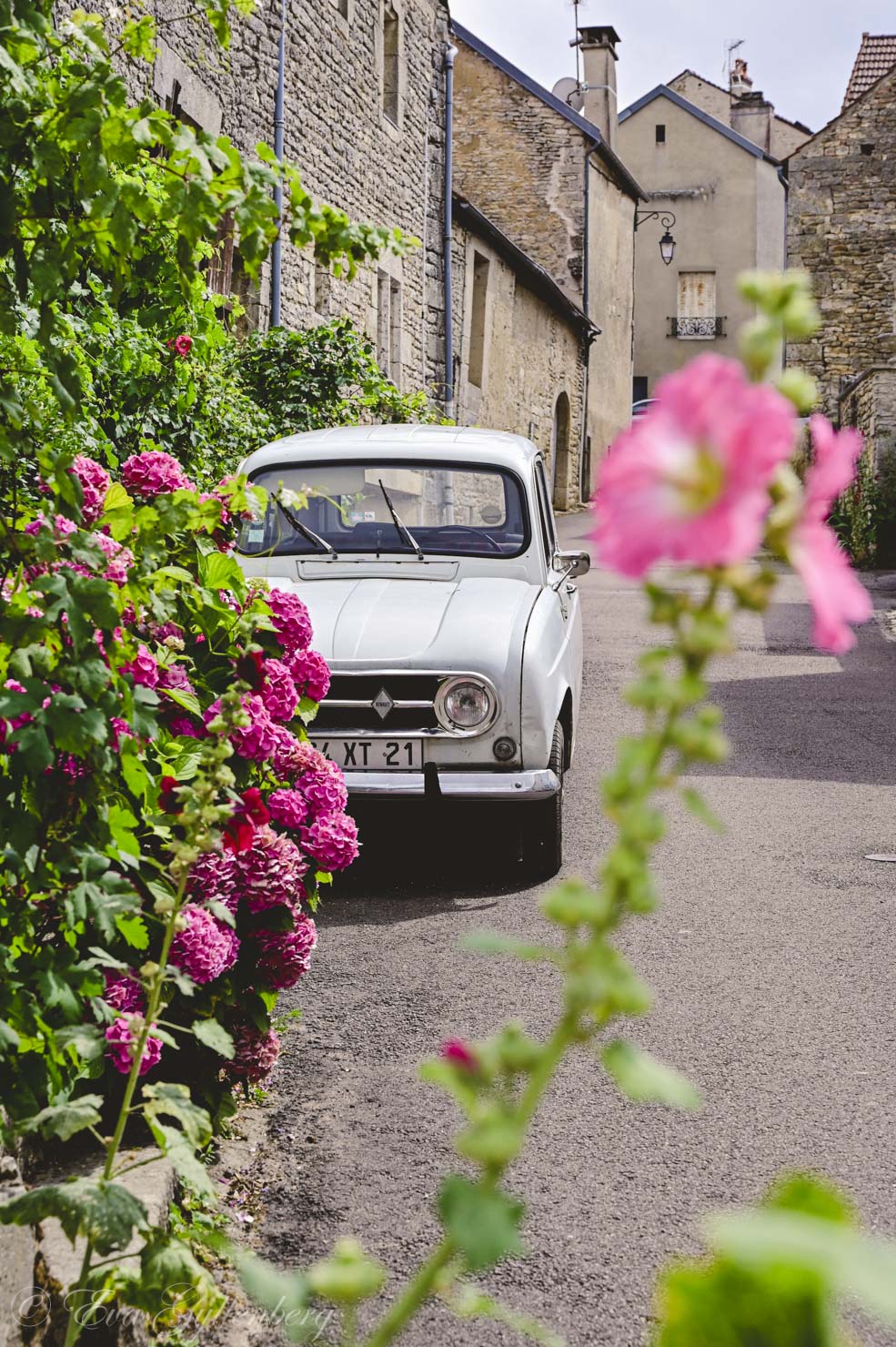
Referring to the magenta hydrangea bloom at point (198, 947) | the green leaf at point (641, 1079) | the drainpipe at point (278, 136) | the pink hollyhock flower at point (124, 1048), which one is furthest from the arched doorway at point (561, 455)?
the green leaf at point (641, 1079)

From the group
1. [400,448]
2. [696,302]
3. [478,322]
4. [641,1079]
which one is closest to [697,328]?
[696,302]

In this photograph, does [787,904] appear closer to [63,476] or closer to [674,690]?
[63,476]

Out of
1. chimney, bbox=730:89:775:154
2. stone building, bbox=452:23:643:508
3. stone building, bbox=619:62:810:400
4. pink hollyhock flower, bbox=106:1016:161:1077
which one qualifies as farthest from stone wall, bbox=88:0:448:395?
chimney, bbox=730:89:775:154

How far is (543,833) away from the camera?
18.8 feet

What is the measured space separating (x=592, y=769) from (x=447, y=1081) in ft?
23.6

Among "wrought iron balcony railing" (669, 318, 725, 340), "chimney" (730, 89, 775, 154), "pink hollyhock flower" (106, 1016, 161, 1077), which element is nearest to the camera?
"pink hollyhock flower" (106, 1016, 161, 1077)

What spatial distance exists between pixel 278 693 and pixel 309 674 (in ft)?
0.71

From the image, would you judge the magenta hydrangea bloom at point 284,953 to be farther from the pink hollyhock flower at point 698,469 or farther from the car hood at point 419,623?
the pink hollyhock flower at point 698,469

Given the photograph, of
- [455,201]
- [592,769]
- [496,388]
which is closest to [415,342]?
[455,201]

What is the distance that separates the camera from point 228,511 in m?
2.61

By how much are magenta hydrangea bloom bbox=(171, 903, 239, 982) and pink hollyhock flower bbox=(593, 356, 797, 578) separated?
7.11ft

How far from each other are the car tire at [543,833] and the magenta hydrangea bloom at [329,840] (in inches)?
89.4

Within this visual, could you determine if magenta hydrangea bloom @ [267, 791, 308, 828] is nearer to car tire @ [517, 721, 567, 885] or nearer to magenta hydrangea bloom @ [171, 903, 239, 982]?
magenta hydrangea bloom @ [171, 903, 239, 982]

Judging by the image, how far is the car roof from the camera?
6.83 m
